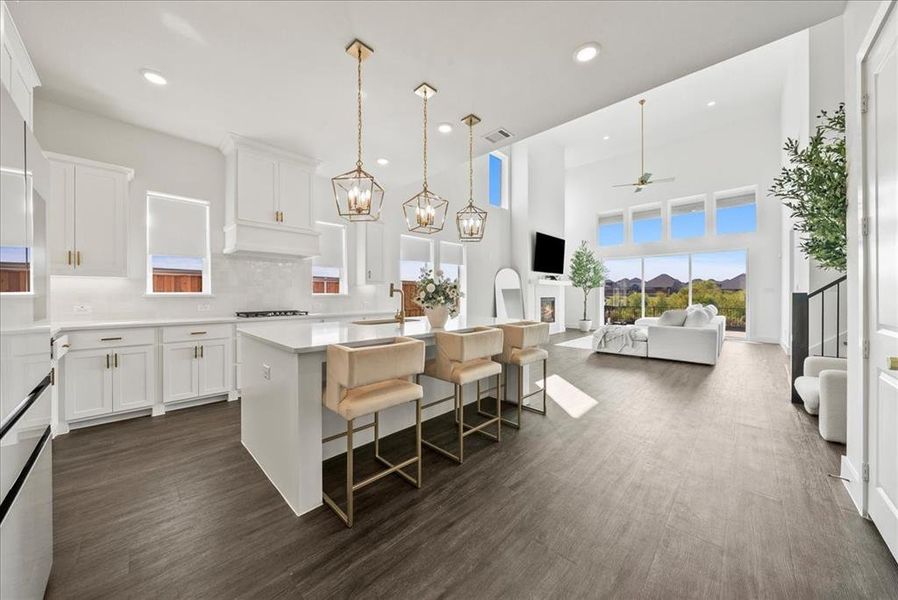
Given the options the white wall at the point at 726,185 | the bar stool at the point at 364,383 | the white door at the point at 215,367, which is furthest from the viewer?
the white wall at the point at 726,185

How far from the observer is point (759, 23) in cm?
215

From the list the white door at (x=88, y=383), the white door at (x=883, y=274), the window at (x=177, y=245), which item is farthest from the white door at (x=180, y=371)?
the white door at (x=883, y=274)

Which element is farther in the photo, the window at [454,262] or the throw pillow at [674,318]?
the window at [454,262]

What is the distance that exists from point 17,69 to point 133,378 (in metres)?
2.55

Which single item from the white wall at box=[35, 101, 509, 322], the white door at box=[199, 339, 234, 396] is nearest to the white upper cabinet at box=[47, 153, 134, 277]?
the white wall at box=[35, 101, 509, 322]

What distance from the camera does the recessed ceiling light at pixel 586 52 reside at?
238 cm

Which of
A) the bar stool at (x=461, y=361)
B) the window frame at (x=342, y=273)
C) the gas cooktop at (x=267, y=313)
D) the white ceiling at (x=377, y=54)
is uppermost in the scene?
the white ceiling at (x=377, y=54)

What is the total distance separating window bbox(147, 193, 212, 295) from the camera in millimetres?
3830

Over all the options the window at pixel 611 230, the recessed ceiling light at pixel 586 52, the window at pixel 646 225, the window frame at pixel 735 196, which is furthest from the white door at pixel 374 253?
the window frame at pixel 735 196

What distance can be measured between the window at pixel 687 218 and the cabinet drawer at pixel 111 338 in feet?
36.6

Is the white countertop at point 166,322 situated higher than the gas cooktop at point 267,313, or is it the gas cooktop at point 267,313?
the gas cooktop at point 267,313

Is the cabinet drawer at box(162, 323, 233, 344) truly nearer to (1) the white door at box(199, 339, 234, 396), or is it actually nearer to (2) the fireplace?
(1) the white door at box(199, 339, 234, 396)

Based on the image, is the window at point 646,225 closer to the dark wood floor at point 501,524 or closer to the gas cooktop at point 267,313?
the dark wood floor at point 501,524

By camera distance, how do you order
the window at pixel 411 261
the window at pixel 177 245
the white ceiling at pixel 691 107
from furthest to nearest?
the window at pixel 411 261
the white ceiling at pixel 691 107
the window at pixel 177 245
